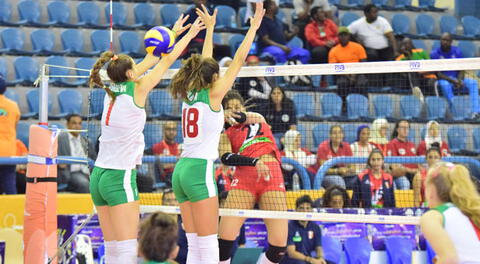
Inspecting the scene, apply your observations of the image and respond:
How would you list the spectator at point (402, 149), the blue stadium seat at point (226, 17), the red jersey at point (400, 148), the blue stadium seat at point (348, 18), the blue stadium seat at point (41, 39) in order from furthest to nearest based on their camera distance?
the blue stadium seat at point (348, 18)
the blue stadium seat at point (226, 17)
the blue stadium seat at point (41, 39)
the red jersey at point (400, 148)
the spectator at point (402, 149)

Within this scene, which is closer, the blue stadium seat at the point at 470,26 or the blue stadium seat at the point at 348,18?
the blue stadium seat at the point at 348,18

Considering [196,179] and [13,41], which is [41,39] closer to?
[13,41]

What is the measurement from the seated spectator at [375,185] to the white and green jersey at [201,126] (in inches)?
138

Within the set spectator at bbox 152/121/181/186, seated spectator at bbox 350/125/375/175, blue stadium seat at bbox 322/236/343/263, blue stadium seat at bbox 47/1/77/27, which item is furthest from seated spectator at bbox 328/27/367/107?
blue stadium seat at bbox 47/1/77/27

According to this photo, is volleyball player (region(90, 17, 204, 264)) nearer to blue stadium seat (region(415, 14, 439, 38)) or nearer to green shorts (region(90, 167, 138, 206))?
green shorts (region(90, 167, 138, 206))

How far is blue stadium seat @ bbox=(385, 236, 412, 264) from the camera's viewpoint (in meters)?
9.57

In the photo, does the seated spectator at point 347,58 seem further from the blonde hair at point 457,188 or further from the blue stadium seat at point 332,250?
the blonde hair at point 457,188

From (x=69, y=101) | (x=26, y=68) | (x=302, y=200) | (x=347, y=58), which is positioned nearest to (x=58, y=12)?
(x=26, y=68)

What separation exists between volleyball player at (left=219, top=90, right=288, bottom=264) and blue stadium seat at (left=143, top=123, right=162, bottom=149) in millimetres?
4134

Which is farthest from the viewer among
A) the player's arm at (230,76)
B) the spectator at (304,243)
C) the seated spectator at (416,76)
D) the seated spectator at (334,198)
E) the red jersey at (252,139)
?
the seated spectator at (416,76)

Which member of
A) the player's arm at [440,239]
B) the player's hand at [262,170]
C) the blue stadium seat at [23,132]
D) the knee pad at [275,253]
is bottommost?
the knee pad at [275,253]

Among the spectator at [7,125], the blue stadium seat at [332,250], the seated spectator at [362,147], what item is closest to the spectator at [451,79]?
the seated spectator at [362,147]

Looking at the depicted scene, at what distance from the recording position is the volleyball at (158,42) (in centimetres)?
754

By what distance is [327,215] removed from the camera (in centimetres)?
806
